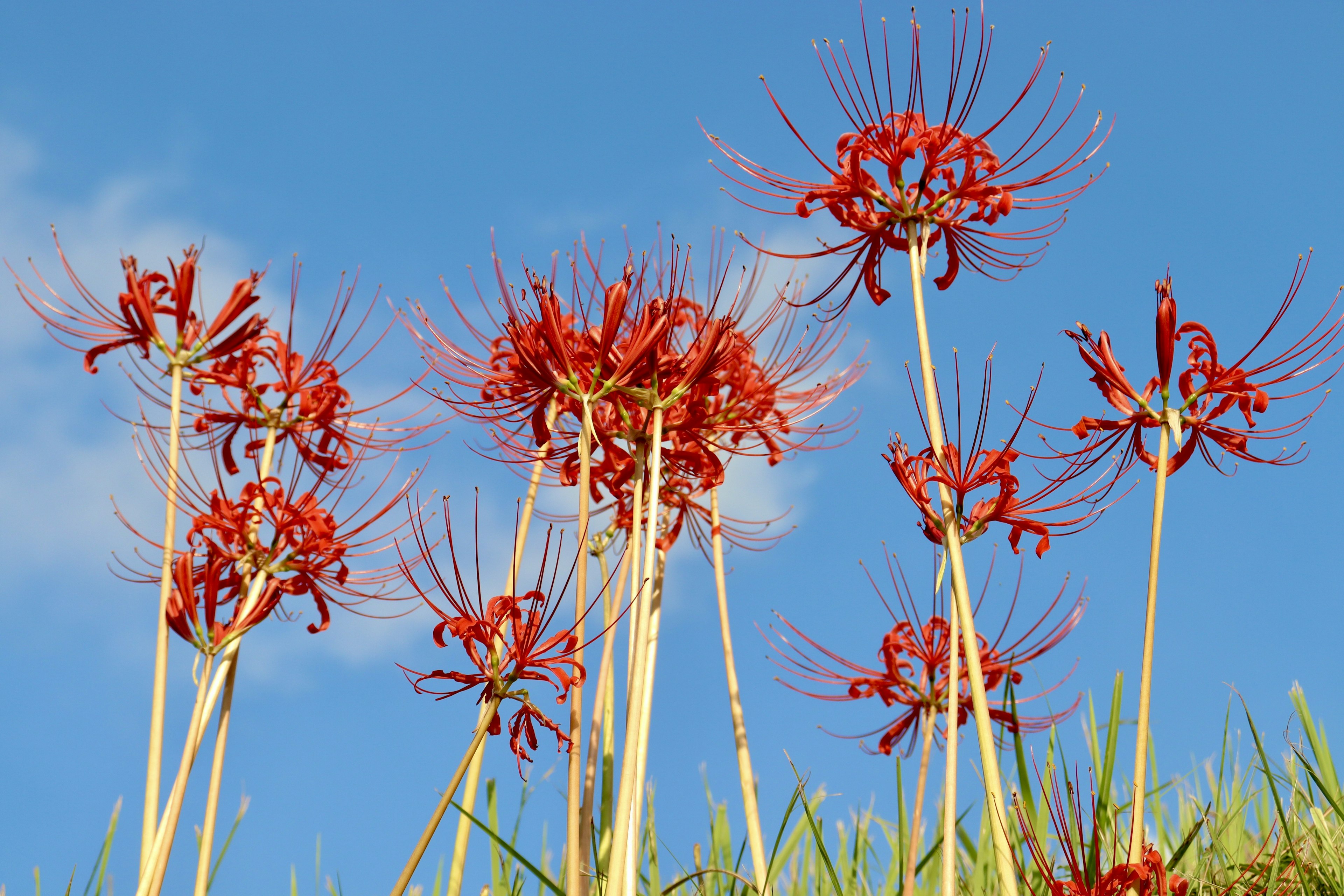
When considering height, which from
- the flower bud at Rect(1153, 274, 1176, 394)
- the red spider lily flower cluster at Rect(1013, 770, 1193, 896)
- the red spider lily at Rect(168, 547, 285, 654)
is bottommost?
the red spider lily flower cluster at Rect(1013, 770, 1193, 896)

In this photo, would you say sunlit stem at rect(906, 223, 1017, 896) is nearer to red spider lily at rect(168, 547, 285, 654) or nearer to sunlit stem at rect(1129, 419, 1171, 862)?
sunlit stem at rect(1129, 419, 1171, 862)

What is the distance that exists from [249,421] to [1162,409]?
10.8 feet

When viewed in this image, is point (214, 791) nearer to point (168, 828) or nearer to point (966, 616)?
point (168, 828)

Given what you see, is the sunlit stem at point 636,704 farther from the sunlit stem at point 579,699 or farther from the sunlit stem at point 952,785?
the sunlit stem at point 952,785

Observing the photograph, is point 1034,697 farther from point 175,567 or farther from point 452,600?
point 175,567

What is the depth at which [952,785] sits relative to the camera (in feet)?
10.1

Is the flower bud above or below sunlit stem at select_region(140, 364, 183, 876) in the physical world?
above

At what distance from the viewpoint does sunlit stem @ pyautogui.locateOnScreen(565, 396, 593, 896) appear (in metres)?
2.99

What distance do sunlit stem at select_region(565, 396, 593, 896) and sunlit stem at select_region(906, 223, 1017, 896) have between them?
100cm

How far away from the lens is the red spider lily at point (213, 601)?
3.69 meters

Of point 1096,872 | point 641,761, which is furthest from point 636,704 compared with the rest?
point 1096,872

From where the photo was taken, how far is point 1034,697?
410cm

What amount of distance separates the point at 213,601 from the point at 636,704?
159cm

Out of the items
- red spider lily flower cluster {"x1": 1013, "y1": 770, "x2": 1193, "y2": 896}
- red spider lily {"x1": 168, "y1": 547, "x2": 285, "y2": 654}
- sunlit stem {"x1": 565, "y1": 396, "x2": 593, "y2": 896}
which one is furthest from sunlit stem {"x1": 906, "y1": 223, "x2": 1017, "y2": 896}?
red spider lily {"x1": 168, "y1": 547, "x2": 285, "y2": 654}
